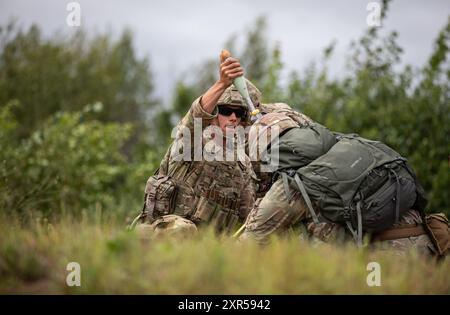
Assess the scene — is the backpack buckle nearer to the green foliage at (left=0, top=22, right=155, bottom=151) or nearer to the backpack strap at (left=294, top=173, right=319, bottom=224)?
the backpack strap at (left=294, top=173, right=319, bottom=224)

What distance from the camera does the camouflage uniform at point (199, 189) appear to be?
6.90 m

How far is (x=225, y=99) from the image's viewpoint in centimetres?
690

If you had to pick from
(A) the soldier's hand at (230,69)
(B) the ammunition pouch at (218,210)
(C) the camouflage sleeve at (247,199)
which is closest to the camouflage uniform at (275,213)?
(A) the soldier's hand at (230,69)

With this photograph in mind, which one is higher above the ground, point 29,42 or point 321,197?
point 29,42

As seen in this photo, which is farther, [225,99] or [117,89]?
[117,89]

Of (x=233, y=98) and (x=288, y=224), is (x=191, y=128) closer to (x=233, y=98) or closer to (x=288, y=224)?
(x=233, y=98)

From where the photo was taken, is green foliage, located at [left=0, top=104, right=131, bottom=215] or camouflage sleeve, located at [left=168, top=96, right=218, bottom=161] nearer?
camouflage sleeve, located at [left=168, top=96, right=218, bottom=161]

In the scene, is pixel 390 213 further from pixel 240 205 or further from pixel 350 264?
pixel 240 205

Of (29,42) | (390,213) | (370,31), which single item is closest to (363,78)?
(370,31)

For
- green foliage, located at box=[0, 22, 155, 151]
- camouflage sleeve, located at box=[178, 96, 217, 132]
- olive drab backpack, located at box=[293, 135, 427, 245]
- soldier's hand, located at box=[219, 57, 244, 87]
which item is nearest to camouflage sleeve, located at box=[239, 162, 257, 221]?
camouflage sleeve, located at box=[178, 96, 217, 132]

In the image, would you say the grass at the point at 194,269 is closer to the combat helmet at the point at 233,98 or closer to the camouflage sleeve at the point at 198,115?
the camouflage sleeve at the point at 198,115

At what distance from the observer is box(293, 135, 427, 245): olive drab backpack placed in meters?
5.16

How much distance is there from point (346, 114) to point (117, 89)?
25.0 metres

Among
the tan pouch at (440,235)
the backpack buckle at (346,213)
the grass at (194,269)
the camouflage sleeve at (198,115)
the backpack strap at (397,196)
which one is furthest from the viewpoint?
the camouflage sleeve at (198,115)
